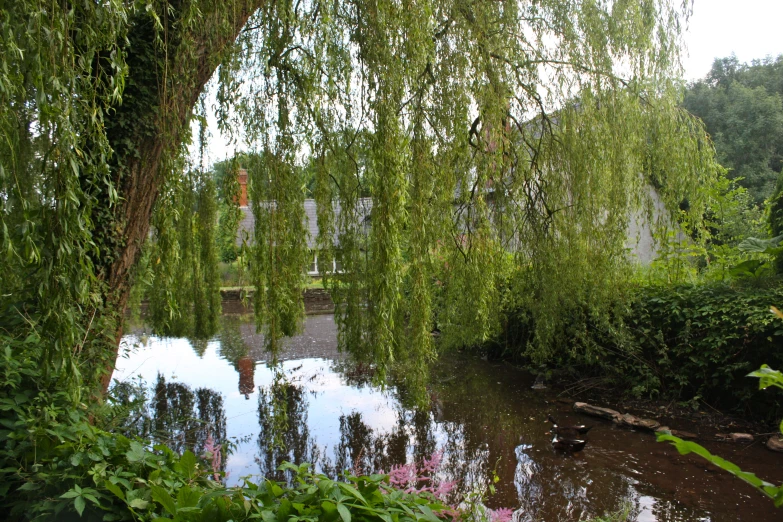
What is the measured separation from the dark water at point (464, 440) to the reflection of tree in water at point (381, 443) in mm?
19

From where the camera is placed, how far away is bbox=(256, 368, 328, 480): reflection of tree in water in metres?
4.10

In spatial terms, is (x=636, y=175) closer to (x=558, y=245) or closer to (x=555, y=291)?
(x=558, y=245)

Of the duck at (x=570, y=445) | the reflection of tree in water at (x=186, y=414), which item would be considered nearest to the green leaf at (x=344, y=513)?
the reflection of tree in water at (x=186, y=414)

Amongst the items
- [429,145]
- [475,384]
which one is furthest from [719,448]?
[429,145]

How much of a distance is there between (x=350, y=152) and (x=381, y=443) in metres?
2.82

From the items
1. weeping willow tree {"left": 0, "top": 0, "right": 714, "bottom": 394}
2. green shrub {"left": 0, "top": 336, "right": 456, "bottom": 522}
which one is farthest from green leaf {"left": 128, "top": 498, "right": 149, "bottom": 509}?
weeping willow tree {"left": 0, "top": 0, "right": 714, "bottom": 394}

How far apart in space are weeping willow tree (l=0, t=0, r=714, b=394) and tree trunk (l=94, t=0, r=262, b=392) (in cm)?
2

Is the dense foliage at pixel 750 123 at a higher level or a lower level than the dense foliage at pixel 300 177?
higher

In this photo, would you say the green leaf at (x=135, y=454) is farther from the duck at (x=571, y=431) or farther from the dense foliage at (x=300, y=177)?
the duck at (x=571, y=431)

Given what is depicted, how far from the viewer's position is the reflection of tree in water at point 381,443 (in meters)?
5.13

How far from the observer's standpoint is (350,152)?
470 centimetres

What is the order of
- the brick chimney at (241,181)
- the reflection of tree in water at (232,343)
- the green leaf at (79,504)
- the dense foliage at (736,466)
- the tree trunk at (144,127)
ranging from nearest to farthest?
the dense foliage at (736,466) → the green leaf at (79,504) → the tree trunk at (144,127) → the brick chimney at (241,181) → the reflection of tree in water at (232,343)

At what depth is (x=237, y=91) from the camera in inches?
160

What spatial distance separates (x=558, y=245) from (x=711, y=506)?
2.83 metres
